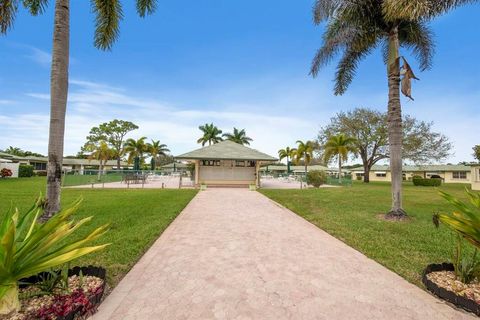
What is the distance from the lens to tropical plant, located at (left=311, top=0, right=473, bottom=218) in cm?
857

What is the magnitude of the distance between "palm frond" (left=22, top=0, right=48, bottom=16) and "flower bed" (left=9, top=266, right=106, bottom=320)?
1055 centimetres

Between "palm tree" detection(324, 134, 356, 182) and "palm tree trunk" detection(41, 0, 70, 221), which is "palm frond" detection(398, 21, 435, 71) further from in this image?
"palm tree" detection(324, 134, 356, 182)

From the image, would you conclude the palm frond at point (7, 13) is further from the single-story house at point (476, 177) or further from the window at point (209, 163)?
the single-story house at point (476, 177)

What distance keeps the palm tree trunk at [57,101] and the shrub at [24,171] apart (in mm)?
38690

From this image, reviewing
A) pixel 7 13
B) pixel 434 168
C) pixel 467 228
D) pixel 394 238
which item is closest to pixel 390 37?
pixel 394 238

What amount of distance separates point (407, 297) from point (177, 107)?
95.1 feet

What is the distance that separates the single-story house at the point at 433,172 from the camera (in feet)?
168

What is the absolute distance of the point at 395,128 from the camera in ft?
29.6

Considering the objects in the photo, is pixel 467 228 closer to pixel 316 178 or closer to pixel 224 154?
pixel 224 154

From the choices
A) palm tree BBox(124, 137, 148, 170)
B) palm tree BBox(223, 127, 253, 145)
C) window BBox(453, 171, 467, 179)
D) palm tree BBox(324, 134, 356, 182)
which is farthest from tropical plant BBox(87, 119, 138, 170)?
window BBox(453, 171, 467, 179)

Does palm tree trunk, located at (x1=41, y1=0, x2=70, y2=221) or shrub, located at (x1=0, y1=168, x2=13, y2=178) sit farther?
shrub, located at (x1=0, y1=168, x2=13, y2=178)

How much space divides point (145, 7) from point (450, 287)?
39.9ft

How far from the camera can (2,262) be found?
2188 millimetres

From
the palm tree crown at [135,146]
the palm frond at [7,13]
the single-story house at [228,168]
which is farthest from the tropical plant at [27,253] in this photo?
the palm tree crown at [135,146]
